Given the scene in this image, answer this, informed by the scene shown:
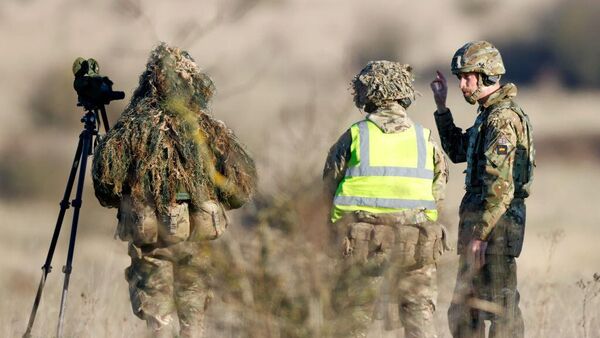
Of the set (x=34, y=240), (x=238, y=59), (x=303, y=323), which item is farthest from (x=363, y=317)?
(x=34, y=240)

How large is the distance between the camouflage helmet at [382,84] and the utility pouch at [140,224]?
1.19 m

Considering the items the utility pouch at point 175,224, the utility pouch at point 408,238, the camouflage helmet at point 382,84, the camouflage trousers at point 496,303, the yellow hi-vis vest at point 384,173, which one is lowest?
the camouflage trousers at point 496,303

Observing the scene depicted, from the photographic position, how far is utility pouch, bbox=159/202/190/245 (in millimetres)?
8094

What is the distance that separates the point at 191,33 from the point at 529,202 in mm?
16774

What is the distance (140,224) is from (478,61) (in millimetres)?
1872

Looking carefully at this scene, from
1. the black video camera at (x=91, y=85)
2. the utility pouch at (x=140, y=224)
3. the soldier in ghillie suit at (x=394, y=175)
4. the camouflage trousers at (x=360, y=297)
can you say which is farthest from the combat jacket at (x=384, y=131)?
the camouflage trousers at (x=360, y=297)

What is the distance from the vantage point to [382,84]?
8.02 m

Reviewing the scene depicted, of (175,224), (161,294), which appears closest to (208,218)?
(175,224)

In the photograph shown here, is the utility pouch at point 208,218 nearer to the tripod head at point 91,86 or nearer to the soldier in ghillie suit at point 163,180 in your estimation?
the soldier in ghillie suit at point 163,180

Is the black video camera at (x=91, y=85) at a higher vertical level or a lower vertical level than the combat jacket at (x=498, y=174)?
higher

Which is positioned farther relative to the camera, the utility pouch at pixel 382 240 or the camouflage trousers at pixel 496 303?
the camouflage trousers at pixel 496 303

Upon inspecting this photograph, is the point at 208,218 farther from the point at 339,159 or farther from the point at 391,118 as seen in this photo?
the point at 391,118

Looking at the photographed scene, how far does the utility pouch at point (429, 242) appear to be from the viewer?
7.75 m

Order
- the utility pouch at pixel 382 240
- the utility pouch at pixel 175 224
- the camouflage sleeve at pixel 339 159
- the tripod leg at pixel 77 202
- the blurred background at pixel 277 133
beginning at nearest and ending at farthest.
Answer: the blurred background at pixel 277 133 → the utility pouch at pixel 382 240 → the camouflage sleeve at pixel 339 159 → the utility pouch at pixel 175 224 → the tripod leg at pixel 77 202
